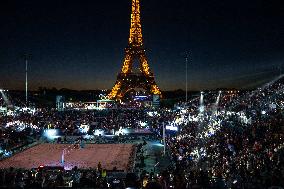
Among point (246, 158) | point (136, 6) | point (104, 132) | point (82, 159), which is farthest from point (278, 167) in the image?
point (136, 6)

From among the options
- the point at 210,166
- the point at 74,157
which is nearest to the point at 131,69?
the point at 74,157

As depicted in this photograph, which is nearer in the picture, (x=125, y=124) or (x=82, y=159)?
(x=82, y=159)

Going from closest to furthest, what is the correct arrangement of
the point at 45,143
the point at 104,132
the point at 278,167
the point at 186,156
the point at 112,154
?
1. the point at 278,167
2. the point at 186,156
3. the point at 112,154
4. the point at 45,143
5. the point at 104,132

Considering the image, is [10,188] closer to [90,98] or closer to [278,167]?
[278,167]

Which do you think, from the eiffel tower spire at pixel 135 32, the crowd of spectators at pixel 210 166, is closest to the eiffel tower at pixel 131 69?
the eiffel tower spire at pixel 135 32

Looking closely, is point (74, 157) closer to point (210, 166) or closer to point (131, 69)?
point (210, 166)

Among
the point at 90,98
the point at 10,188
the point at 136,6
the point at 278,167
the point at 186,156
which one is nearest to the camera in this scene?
the point at 10,188

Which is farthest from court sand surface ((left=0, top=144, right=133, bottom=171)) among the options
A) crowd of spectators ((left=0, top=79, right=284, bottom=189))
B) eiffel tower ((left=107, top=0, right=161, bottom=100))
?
Result: eiffel tower ((left=107, top=0, right=161, bottom=100))
